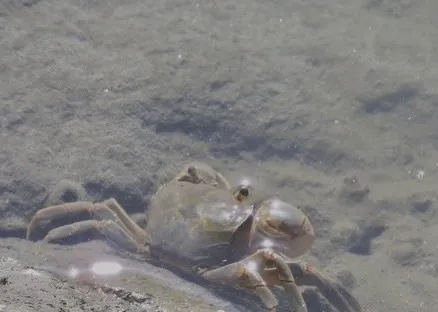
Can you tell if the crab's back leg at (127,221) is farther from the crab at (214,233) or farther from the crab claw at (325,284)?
the crab claw at (325,284)

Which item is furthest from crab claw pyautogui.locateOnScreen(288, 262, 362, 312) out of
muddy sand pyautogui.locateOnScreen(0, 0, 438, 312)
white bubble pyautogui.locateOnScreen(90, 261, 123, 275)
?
white bubble pyautogui.locateOnScreen(90, 261, 123, 275)

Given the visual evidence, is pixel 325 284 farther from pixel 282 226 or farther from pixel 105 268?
pixel 105 268

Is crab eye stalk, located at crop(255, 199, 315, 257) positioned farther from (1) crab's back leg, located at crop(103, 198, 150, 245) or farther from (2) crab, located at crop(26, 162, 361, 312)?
(1) crab's back leg, located at crop(103, 198, 150, 245)

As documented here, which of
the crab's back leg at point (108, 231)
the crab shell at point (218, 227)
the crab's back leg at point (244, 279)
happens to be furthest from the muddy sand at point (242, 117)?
the crab shell at point (218, 227)

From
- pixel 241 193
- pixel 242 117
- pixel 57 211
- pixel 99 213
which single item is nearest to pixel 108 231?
pixel 99 213

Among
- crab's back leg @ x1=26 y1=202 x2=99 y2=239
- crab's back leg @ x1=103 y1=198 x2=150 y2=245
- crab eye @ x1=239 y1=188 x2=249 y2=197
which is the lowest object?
crab's back leg @ x1=103 y1=198 x2=150 y2=245
